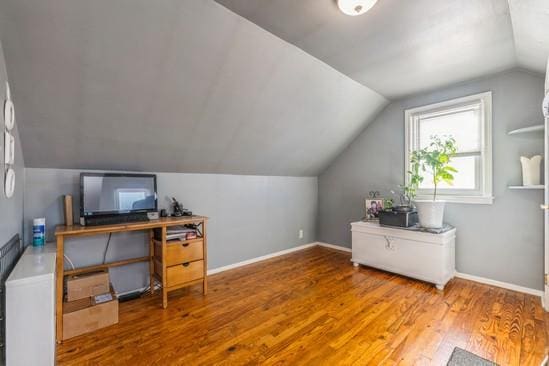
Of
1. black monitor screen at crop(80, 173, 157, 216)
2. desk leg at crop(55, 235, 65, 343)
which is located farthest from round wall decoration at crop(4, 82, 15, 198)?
black monitor screen at crop(80, 173, 157, 216)

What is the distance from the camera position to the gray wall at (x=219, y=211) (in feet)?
6.81

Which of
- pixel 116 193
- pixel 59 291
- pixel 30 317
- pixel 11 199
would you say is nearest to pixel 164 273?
pixel 59 291

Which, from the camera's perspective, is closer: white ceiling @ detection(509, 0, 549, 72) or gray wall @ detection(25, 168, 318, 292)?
white ceiling @ detection(509, 0, 549, 72)

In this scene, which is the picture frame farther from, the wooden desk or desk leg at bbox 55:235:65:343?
desk leg at bbox 55:235:65:343

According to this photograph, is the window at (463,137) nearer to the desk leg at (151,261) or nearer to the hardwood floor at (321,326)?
the hardwood floor at (321,326)

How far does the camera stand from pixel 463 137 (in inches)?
112

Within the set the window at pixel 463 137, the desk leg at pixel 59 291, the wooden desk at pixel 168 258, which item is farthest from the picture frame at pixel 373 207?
the desk leg at pixel 59 291

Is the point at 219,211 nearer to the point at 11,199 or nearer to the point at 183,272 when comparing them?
the point at 183,272

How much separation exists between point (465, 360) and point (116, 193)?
2855mm

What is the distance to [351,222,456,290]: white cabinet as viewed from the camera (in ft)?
8.38

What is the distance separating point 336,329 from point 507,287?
2003 millimetres

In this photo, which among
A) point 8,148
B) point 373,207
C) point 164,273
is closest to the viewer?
point 8,148

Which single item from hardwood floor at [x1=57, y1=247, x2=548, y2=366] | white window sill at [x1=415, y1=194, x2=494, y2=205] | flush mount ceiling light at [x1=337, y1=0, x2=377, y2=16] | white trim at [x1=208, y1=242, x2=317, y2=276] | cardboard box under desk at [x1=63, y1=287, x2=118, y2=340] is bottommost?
hardwood floor at [x1=57, y1=247, x2=548, y2=366]

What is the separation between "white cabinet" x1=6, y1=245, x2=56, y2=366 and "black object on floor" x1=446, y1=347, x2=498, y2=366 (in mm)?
2278
